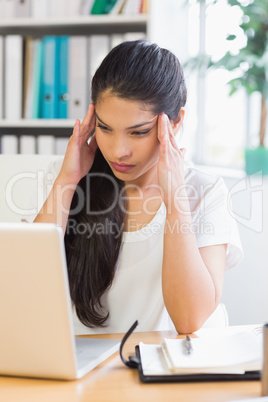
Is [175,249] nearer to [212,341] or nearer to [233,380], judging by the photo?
[212,341]

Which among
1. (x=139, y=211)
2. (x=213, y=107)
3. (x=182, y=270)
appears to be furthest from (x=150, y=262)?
(x=213, y=107)

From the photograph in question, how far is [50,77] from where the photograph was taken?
2264 mm

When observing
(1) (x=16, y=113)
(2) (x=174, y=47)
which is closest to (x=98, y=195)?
(1) (x=16, y=113)

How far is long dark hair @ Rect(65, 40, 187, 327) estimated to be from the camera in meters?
1.26

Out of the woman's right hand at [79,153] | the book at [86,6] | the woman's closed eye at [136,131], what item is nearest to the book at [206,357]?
the woman's closed eye at [136,131]

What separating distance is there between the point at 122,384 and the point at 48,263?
8.7 inches

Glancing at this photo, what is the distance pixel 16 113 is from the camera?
7.66ft

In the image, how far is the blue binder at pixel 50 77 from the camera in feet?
7.39

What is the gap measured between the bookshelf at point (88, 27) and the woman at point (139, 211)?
Answer: 0.85 meters

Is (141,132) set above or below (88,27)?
below

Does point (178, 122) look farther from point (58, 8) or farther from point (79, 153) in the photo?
point (58, 8)

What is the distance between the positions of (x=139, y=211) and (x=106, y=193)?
105 millimetres

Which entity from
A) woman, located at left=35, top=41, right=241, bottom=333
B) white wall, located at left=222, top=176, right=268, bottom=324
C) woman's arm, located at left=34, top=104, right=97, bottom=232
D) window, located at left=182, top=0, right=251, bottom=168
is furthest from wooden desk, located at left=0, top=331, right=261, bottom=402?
window, located at left=182, top=0, right=251, bottom=168

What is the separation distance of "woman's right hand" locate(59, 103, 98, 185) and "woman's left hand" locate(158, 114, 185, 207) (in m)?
0.24
